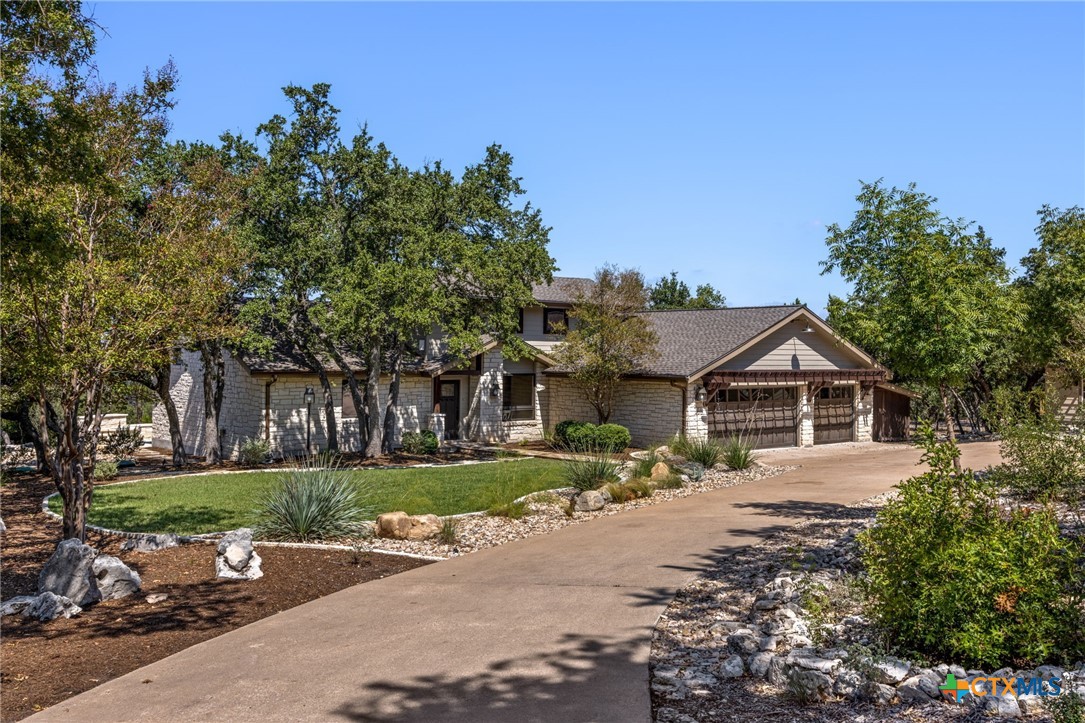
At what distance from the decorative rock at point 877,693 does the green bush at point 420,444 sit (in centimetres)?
2118

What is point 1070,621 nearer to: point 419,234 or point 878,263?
point 878,263

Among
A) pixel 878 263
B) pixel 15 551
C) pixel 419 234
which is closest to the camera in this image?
pixel 15 551

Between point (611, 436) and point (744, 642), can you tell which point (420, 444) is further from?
point (744, 642)

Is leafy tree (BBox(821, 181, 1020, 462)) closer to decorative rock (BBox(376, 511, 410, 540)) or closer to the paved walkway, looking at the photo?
the paved walkway

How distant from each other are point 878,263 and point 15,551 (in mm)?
13790

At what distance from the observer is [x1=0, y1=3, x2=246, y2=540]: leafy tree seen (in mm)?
7941

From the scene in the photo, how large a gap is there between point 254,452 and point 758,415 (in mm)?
16381

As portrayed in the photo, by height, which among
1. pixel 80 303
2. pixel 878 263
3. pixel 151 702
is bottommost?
pixel 151 702

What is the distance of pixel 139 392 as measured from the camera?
24297mm

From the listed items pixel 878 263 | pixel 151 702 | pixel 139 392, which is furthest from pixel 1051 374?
pixel 151 702

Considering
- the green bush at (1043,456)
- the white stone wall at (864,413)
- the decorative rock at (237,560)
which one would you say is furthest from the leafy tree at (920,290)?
the white stone wall at (864,413)

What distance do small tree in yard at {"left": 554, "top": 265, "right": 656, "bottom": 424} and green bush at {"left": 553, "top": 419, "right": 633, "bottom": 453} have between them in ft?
3.79

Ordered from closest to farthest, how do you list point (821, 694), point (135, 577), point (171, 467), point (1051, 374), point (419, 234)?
point (821, 694) → point (135, 577) → point (419, 234) → point (171, 467) → point (1051, 374)

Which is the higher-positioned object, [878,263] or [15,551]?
[878,263]
